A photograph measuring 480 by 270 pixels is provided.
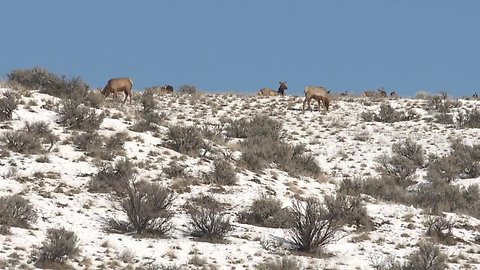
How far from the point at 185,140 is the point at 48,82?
7.51m

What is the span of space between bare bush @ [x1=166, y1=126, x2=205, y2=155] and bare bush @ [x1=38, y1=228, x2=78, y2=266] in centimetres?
960

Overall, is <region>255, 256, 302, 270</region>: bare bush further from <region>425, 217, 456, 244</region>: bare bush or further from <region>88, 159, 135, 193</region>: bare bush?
<region>88, 159, 135, 193</region>: bare bush

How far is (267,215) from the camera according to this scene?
17734 mm

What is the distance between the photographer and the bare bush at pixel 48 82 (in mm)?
27453

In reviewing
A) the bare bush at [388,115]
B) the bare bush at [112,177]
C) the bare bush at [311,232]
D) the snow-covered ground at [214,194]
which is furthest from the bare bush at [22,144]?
the bare bush at [388,115]

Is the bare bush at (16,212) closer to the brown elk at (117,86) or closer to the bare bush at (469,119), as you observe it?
the brown elk at (117,86)

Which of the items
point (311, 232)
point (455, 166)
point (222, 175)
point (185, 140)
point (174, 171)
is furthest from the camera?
point (455, 166)

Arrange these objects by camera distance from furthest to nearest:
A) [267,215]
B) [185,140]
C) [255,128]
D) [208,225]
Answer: [255,128]
[185,140]
[267,215]
[208,225]

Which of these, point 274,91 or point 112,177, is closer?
point 112,177

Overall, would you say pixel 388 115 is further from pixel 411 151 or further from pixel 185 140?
pixel 185 140

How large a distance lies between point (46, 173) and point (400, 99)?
79.1 feet

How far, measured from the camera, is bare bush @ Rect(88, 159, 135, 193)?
1811 centimetres

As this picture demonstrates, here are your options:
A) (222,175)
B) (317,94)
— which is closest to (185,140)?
(222,175)

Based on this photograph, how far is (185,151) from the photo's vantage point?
23.0 m
